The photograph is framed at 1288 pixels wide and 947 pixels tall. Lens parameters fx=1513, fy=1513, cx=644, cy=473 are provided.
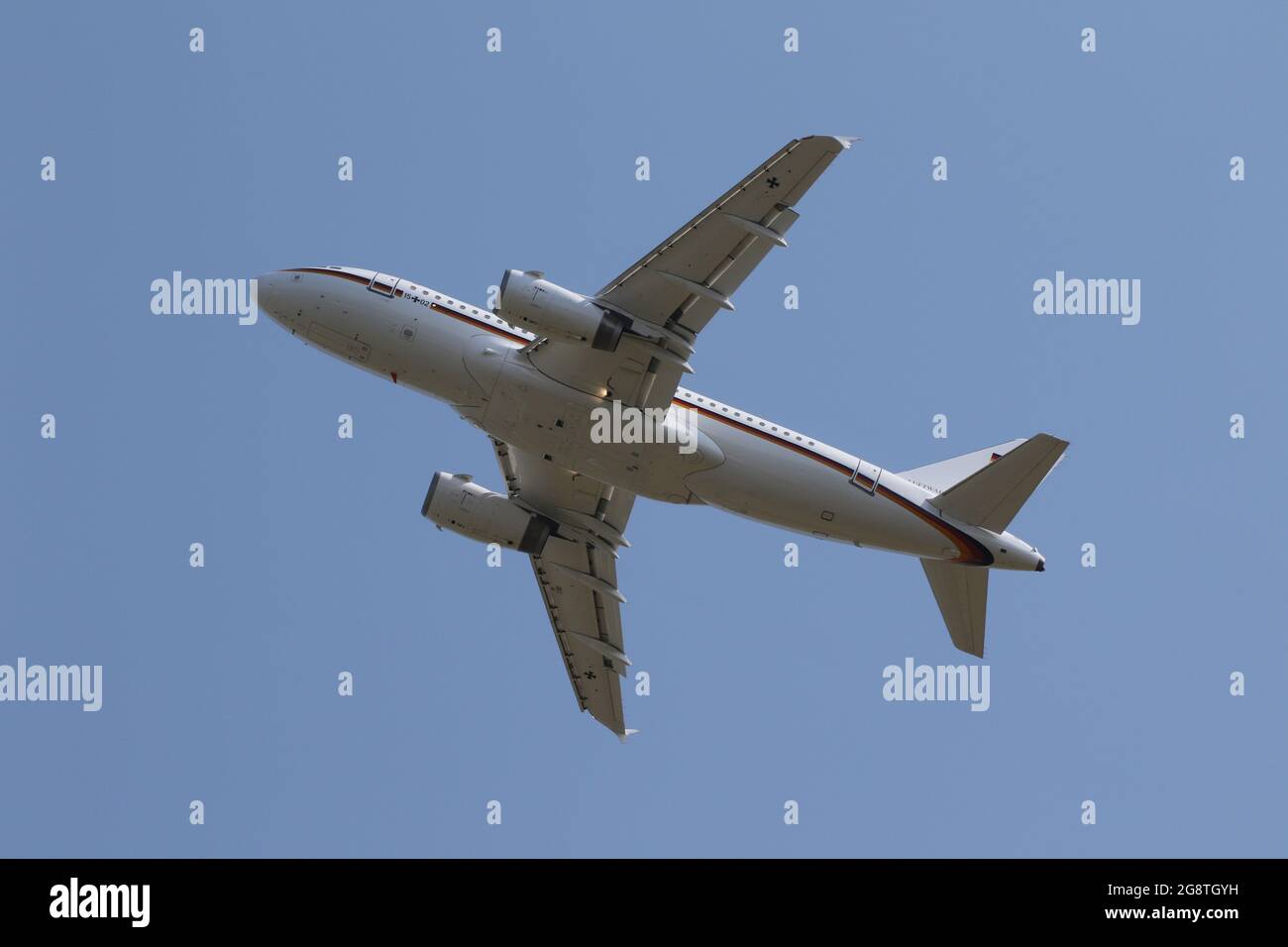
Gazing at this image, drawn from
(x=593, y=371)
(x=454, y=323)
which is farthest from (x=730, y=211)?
(x=454, y=323)

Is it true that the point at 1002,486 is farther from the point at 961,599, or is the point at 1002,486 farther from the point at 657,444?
the point at 657,444

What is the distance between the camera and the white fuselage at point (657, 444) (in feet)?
143

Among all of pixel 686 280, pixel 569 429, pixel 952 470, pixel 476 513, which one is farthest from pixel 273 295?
pixel 952 470

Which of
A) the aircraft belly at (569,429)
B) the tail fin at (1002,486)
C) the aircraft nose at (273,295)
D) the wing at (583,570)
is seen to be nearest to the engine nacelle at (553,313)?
the aircraft belly at (569,429)

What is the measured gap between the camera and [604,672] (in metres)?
52.2

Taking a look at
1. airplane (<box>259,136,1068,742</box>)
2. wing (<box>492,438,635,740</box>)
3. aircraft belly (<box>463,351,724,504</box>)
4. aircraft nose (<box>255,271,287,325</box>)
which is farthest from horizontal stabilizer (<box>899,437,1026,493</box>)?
aircraft nose (<box>255,271,287,325</box>)

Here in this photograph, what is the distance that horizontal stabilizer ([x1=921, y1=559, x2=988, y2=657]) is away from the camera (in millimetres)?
45906

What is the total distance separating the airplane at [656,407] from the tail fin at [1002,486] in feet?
0.13

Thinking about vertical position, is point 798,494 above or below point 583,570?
above

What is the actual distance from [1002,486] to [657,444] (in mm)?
9982

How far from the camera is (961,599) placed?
46.1 metres

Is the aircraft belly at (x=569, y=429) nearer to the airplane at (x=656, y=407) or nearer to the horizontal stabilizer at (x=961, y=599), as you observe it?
the airplane at (x=656, y=407)

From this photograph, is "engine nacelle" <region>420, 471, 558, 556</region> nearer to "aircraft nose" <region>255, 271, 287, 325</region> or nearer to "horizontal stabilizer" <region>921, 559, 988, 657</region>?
"aircraft nose" <region>255, 271, 287, 325</region>

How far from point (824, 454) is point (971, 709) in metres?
10.0
